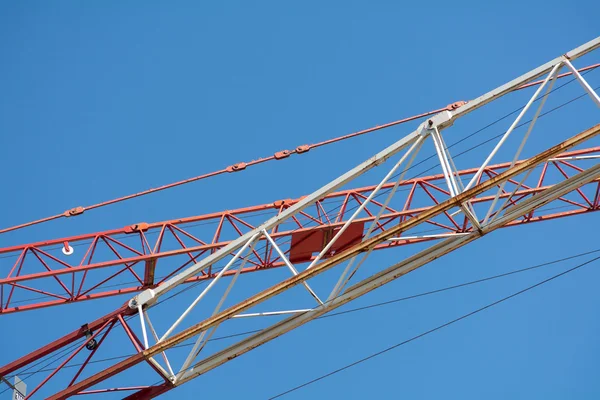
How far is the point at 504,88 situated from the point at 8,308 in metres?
19.9

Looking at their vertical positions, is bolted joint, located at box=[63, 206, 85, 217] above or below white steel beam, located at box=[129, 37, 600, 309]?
above

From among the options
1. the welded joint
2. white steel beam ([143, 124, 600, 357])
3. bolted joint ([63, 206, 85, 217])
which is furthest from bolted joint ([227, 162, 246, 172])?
white steel beam ([143, 124, 600, 357])

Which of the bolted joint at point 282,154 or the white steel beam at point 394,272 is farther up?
the bolted joint at point 282,154

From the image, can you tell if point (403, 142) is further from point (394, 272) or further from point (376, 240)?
point (394, 272)

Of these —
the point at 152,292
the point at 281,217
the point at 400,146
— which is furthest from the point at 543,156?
the point at 152,292

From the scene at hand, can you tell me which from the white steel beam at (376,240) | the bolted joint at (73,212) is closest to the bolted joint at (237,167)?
the bolted joint at (73,212)

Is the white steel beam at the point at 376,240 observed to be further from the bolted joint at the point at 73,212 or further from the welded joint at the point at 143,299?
the bolted joint at the point at 73,212

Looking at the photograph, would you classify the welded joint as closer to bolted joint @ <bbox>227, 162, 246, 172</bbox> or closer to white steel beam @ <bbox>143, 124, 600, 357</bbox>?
white steel beam @ <bbox>143, 124, 600, 357</bbox>

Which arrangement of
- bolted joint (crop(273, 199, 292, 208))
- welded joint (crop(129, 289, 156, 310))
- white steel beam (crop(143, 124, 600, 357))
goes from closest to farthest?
white steel beam (crop(143, 124, 600, 357)) → welded joint (crop(129, 289, 156, 310)) → bolted joint (crop(273, 199, 292, 208))

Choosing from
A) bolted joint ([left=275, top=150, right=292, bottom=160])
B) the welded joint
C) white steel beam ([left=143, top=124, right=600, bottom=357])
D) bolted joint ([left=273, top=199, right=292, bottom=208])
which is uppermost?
bolted joint ([left=275, top=150, right=292, bottom=160])

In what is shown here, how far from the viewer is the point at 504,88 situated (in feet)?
110

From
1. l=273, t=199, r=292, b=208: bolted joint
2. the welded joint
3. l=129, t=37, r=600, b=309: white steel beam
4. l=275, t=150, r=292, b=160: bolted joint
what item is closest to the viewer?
l=129, t=37, r=600, b=309: white steel beam

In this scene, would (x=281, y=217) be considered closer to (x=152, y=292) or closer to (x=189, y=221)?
(x=152, y=292)

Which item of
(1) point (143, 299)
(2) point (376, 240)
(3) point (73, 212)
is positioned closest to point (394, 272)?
(2) point (376, 240)
